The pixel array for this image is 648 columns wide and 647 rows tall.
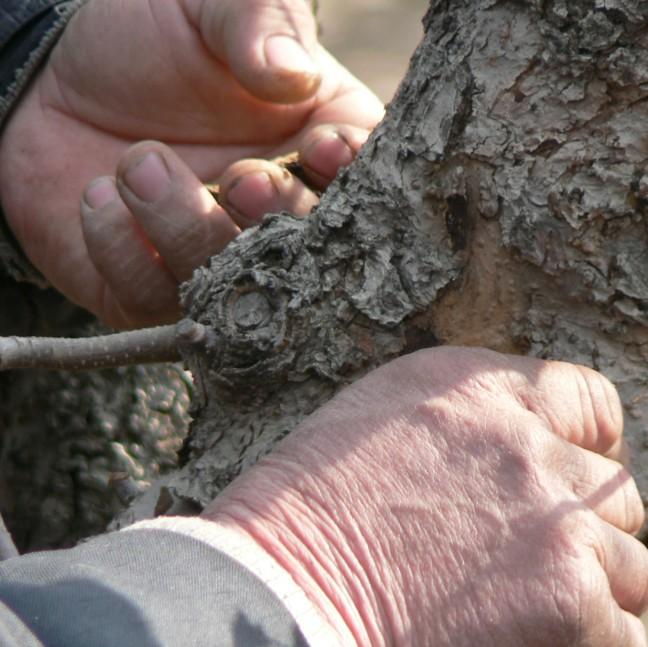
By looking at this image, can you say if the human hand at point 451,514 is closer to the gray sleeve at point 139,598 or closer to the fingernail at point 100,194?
the gray sleeve at point 139,598

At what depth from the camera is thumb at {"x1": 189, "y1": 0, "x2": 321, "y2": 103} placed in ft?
5.83

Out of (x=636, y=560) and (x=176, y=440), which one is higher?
(x=636, y=560)

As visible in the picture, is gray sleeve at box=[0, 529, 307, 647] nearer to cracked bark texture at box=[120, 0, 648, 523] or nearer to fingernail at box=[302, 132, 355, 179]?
cracked bark texture at box=[120, 0, 648, 523]

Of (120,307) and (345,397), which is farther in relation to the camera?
(120,307)

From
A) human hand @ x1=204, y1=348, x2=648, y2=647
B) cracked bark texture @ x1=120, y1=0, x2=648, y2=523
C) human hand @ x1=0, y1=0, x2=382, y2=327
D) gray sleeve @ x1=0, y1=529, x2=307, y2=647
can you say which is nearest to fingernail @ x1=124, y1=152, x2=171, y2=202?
human hand @ x1=0, y1=0, x2=382, y2=327

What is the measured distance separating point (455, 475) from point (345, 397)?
0.15m

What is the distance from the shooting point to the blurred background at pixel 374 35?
20.1 feet

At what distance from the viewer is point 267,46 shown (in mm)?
1778

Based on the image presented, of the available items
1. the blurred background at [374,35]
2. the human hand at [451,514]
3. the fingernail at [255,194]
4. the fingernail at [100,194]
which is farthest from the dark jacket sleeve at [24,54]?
the blurred background at [374,35]

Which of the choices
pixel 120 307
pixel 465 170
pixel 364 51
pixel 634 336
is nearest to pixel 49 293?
pixel 120 307

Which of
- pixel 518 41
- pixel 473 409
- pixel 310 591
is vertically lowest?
pixel 310 591

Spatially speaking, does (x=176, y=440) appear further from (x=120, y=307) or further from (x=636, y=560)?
(x=636, y=560)

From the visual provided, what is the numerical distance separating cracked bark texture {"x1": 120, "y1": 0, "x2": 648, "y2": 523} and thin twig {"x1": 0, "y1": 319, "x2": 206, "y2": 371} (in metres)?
0.07

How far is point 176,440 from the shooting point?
2.03 m
